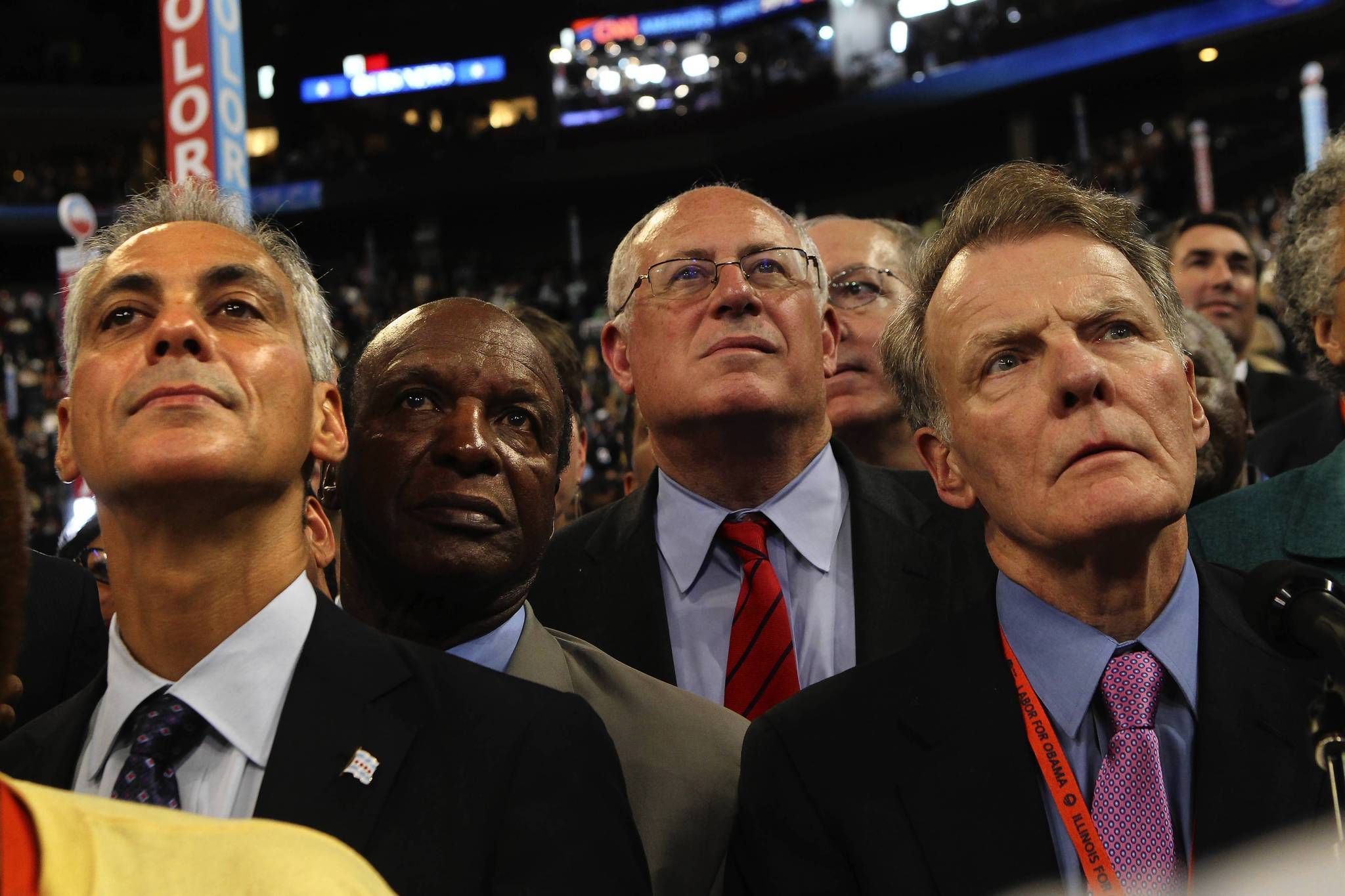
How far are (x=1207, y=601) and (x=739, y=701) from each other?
32.5 inches

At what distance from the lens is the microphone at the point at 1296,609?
1.42m

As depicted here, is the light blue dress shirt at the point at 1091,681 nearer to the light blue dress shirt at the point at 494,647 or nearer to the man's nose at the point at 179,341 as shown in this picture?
the light blue dress shirt at the point at 494,647

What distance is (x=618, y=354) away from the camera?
313cm

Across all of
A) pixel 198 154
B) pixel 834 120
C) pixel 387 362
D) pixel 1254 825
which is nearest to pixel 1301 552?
pixel 1254 825

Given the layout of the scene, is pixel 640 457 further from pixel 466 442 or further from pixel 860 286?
pixel 466 442

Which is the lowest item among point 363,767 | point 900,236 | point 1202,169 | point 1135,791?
point 1135,791

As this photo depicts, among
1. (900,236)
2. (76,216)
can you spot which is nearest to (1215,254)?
(900,236)

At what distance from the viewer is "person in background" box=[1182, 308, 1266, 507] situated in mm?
3039

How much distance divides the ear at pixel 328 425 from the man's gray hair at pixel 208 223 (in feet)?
0.08

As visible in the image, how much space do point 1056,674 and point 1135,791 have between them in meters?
0.20

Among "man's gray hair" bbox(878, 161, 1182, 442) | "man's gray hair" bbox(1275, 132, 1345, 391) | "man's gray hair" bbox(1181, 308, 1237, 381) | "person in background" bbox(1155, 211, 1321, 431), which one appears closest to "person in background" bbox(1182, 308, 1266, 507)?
"man's gray hair" bbox(1181, 308, 1237, 381)

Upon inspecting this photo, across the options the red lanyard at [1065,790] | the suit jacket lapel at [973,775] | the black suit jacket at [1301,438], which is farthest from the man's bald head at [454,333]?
the black suit jacket at [1301,438]

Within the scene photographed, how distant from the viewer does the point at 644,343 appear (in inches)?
115

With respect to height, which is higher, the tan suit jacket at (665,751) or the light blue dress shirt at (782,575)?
the light blue dress shirt at (782,575)
